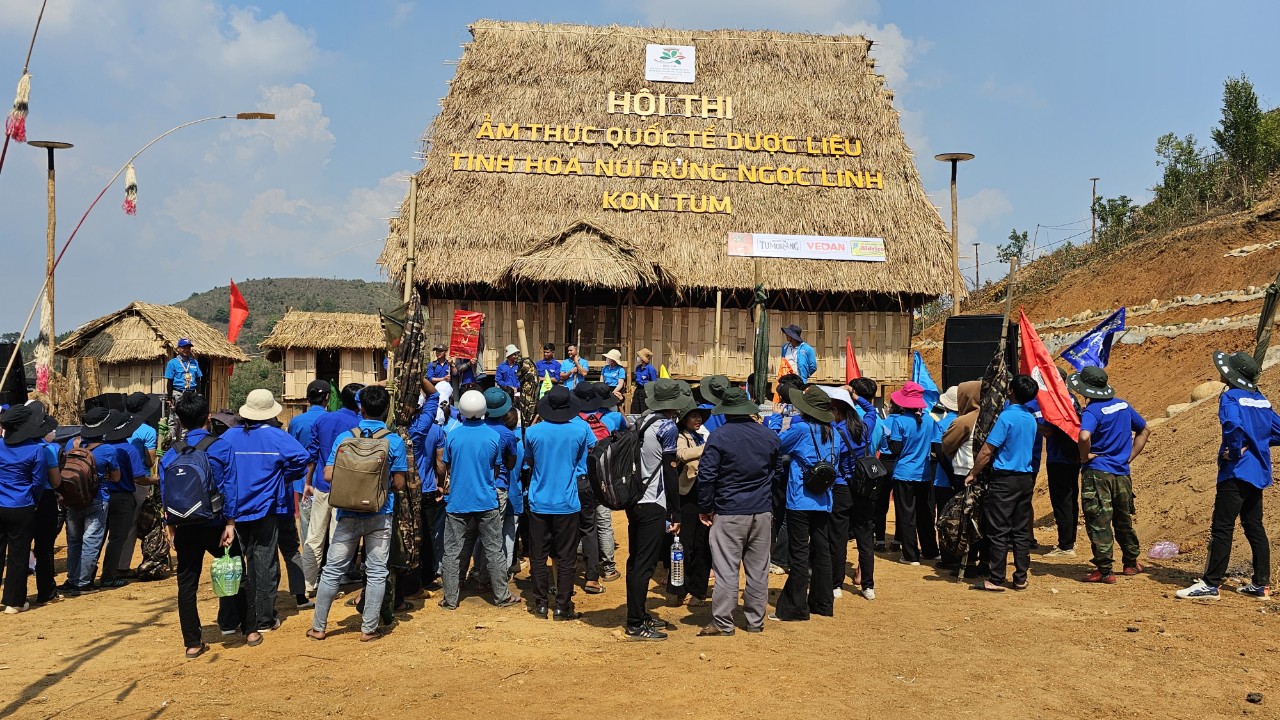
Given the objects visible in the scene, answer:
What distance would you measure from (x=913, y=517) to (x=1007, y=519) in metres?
1.57

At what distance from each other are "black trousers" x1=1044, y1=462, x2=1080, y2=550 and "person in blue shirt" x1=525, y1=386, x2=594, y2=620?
474 centimetres

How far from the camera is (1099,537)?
8.04 meters

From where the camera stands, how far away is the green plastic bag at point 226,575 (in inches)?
242

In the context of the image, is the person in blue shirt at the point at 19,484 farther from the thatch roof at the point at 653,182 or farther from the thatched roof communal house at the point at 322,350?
the thatched roof communal house at the point at 322,350

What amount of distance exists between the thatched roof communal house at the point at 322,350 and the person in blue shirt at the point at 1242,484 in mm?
22135

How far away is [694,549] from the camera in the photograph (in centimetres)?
738

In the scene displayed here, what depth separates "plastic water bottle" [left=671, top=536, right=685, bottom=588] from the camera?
705 centimetres

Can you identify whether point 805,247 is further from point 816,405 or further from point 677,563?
point 677,563

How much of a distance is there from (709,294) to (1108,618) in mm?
10875

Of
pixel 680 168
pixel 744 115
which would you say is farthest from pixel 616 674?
pixel 744 115

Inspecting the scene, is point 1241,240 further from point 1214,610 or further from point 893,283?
point 1214,610

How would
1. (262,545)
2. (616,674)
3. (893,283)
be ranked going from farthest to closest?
(893,283) → (262,545) → (616,674)

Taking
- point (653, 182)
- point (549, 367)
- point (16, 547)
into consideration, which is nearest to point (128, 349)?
point (653, 182)

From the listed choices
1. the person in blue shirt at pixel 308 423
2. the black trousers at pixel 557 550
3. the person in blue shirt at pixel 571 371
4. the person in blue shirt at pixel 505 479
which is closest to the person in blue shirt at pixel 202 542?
the person in blue shirt at pixel 308 423
